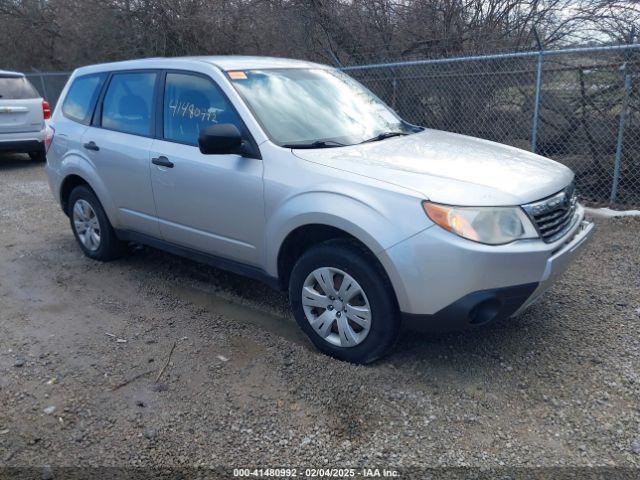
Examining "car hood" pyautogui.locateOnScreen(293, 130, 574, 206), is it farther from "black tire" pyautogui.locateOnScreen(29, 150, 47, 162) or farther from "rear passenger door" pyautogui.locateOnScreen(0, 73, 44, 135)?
"black tire" pyautogui.locateOnScreen(29, 150, 47, 162)

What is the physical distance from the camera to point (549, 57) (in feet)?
23.4

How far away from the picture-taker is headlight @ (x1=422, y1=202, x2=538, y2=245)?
311 centimetres

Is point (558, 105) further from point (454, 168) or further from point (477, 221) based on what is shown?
point (477, 221)

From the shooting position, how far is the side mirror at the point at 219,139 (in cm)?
373

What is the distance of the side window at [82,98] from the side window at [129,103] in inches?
8.1

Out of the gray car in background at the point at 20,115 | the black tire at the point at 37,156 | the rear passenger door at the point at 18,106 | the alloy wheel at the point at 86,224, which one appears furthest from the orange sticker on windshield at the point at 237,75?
the black tire at the point at 37,156

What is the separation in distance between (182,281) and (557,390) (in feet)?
10.3

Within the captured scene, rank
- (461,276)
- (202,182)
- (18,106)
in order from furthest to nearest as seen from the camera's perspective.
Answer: (18,106), (202,182), (461,276)

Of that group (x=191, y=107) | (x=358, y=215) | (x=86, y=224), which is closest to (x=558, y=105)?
(x=191, y=107)

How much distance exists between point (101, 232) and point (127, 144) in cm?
105

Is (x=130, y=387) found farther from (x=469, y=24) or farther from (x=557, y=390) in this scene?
(x=469, y=24)

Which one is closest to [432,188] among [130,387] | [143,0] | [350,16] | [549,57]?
[130,387]

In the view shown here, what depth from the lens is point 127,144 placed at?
15.8 feet

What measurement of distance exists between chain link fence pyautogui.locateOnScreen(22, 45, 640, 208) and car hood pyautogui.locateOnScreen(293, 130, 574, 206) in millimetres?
3089
